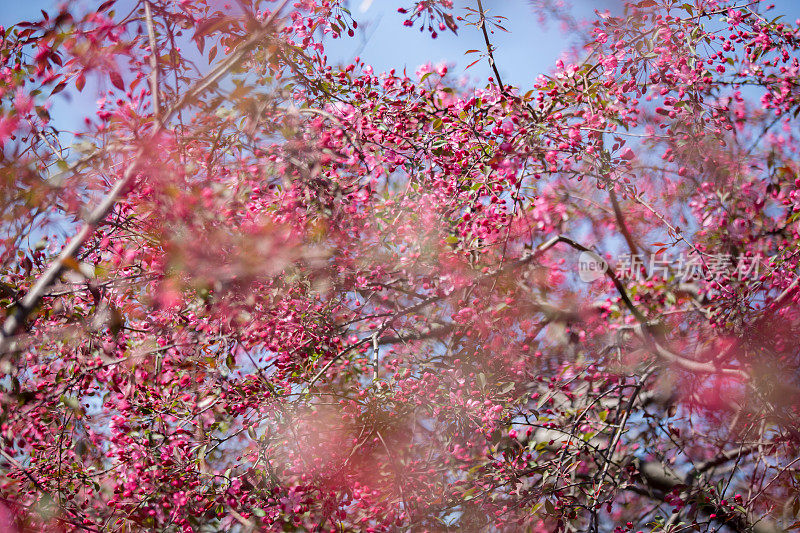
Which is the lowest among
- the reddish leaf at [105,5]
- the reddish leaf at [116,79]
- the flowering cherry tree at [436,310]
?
the flowering cherry tree at [436,310]

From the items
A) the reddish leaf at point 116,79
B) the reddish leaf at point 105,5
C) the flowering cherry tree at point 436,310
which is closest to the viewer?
the reddish leaf at point 105,5

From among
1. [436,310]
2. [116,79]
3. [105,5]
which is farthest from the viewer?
[436,310]

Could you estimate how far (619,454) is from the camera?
3307 millimetres

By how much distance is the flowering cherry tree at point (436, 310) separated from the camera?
2.65 meters

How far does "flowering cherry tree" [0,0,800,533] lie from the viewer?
8.70 ft

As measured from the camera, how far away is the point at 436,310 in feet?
12.1

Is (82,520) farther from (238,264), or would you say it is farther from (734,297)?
(734,297)

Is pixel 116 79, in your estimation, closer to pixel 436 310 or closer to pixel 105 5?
pixel 105 5

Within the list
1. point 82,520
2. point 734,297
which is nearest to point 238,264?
point 82,520

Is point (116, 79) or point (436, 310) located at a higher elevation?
point (116, 79)

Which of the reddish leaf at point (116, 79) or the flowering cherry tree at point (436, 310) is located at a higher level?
the reddish leaf at point (116, 79)

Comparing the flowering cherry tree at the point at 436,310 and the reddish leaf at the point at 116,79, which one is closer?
the reddish leaf at the point at 116,79

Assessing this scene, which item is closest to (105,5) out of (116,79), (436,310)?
(116,79)

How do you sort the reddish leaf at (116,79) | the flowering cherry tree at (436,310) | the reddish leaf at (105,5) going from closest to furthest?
the reddish leaf at (105,5), the reddish leaf at (116,79), the flowering cherry tree at (436,310)
